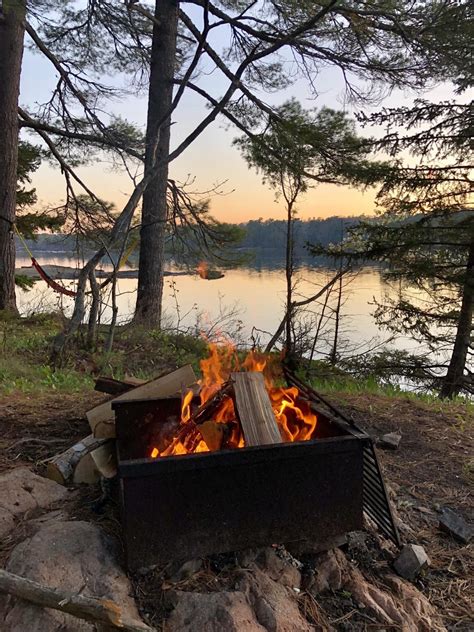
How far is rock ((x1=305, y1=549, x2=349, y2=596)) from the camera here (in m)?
1.95

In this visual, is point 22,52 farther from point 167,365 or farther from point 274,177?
point 167,365

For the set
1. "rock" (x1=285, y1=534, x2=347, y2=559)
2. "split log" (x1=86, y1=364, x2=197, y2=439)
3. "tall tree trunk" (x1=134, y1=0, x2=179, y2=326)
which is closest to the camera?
"rock" (x1=285, y1=534, x2=347, y2=559)

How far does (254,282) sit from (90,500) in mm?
17785

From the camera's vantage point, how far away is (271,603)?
176 centimetres

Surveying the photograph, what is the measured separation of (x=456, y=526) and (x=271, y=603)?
130cm

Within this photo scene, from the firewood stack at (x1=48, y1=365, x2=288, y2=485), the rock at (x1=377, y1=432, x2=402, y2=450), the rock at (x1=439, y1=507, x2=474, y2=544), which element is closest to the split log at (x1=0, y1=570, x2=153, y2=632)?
the firewood stack at (x1=48, y1=365, x2=288, y2=485)

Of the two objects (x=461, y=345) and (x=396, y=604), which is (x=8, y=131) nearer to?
(x=461, y=345)

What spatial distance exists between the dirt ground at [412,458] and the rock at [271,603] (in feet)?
0.48

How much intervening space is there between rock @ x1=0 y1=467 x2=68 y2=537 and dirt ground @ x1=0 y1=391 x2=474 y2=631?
5.2 inches

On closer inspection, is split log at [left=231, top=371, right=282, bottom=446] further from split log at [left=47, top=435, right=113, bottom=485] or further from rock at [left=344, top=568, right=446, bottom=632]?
split log at [left=47, top=435, right=113, bottom=485]

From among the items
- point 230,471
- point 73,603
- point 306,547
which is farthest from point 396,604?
point 73,603

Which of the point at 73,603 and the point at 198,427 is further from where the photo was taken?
the point at 198,427

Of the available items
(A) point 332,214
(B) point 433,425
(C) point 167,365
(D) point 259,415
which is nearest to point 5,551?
(D) point 259,415

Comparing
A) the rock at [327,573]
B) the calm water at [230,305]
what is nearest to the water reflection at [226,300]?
the calm water at [230,305]
